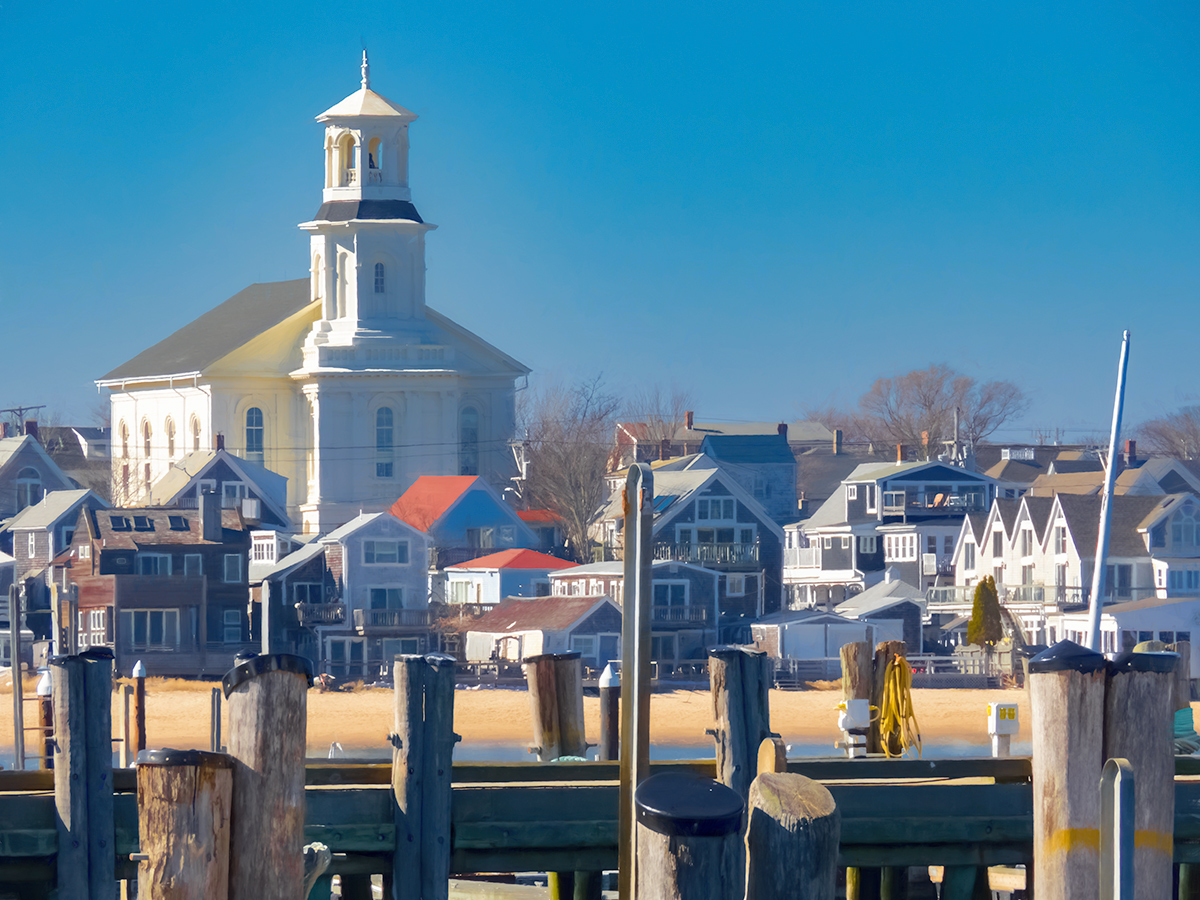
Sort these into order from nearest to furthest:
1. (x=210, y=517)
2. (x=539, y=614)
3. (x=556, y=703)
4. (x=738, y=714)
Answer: (x=738, y=714) → (x=556, y=703) → (x=210, y=517) → (x=539, y=614)

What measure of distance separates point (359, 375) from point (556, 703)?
72.4 metres

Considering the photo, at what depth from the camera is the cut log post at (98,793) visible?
A: 8.66 metres

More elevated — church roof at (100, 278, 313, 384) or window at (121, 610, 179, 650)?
church roof at (100, 278, 313, 384)

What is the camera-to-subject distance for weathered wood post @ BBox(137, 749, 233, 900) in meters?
7.48

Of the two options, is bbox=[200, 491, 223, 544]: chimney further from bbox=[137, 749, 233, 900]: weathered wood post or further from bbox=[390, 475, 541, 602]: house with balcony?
bbox=[137, 749, 233, 900]: weathered wood post

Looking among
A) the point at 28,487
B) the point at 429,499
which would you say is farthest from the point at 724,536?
the point at 28,487

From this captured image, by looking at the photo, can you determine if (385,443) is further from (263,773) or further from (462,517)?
(263,773)

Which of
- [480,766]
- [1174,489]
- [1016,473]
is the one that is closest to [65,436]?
[1016,473]

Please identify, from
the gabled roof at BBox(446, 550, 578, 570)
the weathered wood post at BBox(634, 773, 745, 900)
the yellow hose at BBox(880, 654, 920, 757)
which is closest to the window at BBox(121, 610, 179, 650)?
the gabled roof at BBox(446, 550, 578, 570)

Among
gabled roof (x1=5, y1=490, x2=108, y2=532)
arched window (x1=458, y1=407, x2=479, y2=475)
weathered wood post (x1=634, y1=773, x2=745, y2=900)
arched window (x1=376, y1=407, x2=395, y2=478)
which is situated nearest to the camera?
weathered wood post (x1=634, y1=773, x2=745, y2=900)

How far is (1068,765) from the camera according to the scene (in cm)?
760

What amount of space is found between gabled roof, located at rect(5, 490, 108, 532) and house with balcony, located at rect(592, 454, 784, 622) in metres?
21.4

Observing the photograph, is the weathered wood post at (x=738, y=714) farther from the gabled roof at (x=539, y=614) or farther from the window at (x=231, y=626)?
the window at (x=231, y=626)

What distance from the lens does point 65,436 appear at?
127 meters
